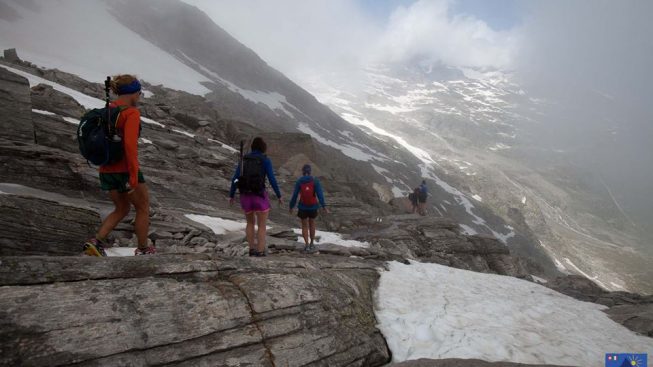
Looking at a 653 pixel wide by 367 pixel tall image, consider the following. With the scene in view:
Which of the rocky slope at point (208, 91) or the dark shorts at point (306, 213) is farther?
the rocky slope at point (208, 91)

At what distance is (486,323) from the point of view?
7.94 meters

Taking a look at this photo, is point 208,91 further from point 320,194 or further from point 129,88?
point 129,88

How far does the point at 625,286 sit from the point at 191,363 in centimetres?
13669

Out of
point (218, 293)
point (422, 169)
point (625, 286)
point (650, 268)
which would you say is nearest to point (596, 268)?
point (625, 286)

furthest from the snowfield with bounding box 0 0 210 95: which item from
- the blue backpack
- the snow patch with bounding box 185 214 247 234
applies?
the blue backpack

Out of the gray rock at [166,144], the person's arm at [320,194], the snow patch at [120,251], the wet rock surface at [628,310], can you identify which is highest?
the person's arm at [320,194]

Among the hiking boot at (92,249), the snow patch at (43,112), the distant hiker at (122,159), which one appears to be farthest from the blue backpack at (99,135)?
the snow patch at (43,112)

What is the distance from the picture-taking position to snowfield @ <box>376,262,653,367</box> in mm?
6711

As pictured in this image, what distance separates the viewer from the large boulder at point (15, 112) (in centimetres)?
1138

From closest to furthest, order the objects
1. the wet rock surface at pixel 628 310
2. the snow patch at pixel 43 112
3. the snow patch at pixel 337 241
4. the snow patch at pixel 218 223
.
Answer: the wet rock surface at pixel 628 310 → the snow patch at pixel 218 223 → the snow patch at pixel 43 112 → the snow patch at pixel 337 241

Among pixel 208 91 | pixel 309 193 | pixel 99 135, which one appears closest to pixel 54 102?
pixel 309 193

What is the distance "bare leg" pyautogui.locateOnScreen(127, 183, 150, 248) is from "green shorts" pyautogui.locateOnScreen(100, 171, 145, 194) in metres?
0.18

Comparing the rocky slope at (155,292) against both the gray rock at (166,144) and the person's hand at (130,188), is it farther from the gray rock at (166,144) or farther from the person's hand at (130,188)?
the gray rock at (166,144)
